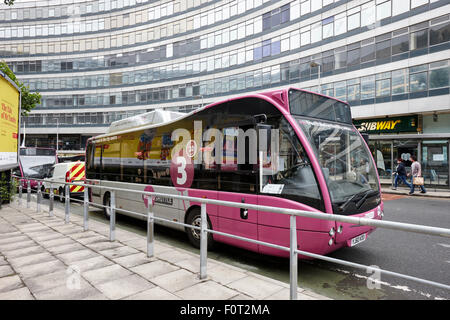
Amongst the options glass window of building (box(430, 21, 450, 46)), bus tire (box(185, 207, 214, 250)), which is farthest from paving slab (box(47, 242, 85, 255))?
glass window of building (box(430, 21, 450, 46))

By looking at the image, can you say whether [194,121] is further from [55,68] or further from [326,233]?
[55,68]

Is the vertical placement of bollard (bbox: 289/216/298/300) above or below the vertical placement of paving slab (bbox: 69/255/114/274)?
above

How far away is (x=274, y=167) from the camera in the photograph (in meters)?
4.57

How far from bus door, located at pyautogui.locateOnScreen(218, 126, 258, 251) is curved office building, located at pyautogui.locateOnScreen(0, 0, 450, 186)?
17.2 meters

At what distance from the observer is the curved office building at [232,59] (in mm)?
20953

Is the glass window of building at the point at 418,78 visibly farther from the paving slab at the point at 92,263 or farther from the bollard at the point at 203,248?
the paving slab at the point at 92,263

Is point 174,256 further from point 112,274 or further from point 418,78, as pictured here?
point 418,78

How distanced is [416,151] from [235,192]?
18579mm

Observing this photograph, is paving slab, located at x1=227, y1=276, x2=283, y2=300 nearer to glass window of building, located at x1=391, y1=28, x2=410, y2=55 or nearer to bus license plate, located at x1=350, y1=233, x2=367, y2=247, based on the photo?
bus license plate, located at x1=350, y1=233, x2=367, y2=247

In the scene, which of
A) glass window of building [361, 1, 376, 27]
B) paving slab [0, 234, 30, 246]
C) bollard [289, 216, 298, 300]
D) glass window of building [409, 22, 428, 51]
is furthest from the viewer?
glass window of building [361, 1, 376, 27]

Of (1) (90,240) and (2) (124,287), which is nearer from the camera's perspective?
(2) (124,287)

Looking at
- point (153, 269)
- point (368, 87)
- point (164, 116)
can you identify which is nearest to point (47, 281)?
point (153, 269)

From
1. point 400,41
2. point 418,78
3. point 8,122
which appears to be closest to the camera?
point 8,122

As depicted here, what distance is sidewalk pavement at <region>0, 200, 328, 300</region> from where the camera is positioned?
131 inches
